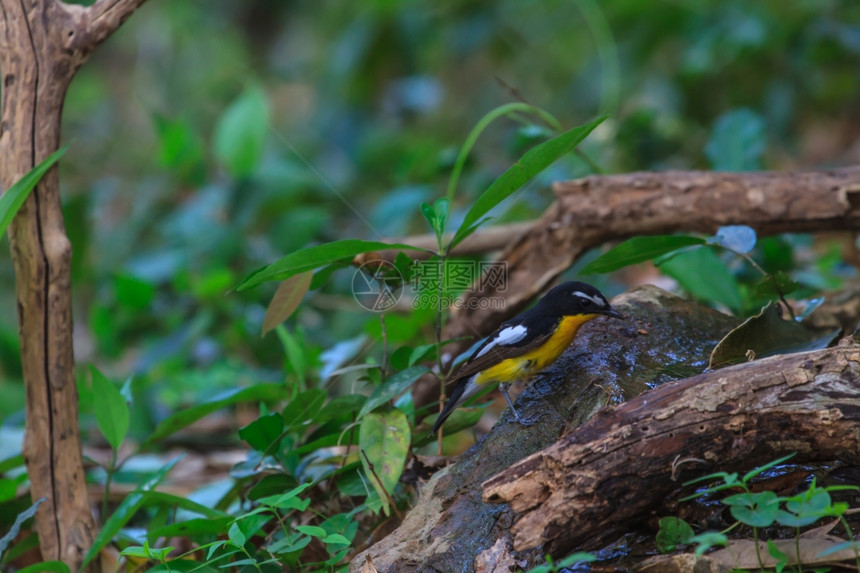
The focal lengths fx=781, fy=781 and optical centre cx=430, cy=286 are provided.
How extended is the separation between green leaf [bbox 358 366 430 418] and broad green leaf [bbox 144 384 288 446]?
79 centimetres

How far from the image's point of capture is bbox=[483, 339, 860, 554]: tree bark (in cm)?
193

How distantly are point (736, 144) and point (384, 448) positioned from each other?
3.17 metres

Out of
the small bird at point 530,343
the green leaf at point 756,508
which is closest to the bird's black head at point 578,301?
the small bird at point 530,343

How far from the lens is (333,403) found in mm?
2830

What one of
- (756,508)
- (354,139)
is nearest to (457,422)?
(756,508)

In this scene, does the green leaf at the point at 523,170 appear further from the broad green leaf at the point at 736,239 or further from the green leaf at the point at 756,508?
the green leaf at the point at 756,508

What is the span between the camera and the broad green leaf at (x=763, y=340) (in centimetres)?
245

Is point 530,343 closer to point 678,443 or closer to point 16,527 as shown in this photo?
point 678,443

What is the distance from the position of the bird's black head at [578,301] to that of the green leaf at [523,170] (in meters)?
0.52

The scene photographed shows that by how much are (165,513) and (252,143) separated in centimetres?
365

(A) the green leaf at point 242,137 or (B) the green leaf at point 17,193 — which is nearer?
(B) the green leaf at point 17,193

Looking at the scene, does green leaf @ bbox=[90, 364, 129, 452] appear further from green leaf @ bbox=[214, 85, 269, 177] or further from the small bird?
green leaf @ bbox=[214, 85, 269, 177]

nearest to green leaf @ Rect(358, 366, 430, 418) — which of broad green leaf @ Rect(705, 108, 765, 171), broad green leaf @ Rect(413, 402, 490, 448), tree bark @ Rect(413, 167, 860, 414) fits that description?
broad green leaf @ Rect(413, 402, 490, 448)

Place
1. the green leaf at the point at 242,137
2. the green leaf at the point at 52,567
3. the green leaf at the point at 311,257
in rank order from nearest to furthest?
the green leaf at the point at 311,257 → the green leaf at the point at 52,567 → the green leaf at the point at 242,137
